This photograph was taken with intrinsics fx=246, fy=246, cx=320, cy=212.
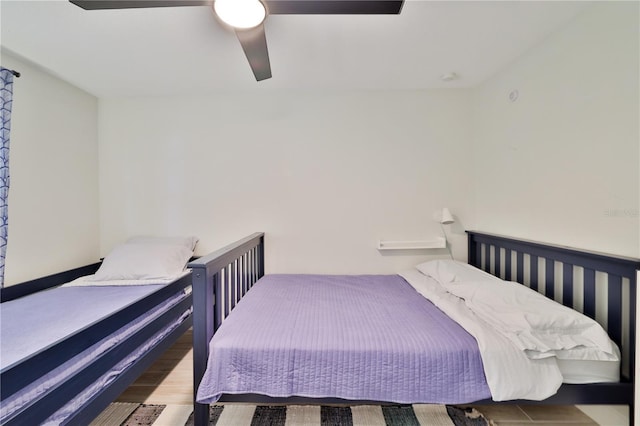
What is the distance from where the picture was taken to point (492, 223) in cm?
207

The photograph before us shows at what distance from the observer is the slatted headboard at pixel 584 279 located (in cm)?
111

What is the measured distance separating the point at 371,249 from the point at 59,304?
2208mm

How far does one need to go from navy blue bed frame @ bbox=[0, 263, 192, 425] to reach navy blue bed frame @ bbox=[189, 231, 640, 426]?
15.8 inches

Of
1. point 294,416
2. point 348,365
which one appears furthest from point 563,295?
point 294,416

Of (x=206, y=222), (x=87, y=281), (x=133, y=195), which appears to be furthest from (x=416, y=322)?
(x=133, y=195)

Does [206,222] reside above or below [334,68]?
below

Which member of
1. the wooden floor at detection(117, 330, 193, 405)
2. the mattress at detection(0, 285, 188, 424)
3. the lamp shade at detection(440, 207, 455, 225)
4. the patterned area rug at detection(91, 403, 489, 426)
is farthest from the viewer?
the lamp shade at detection(440, 207, 455, 225)

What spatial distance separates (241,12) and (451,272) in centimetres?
A: 196

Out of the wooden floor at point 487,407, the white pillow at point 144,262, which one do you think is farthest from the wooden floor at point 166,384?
the white pillow at point 144,262

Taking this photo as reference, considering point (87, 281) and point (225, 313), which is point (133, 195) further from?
point (225, 313)

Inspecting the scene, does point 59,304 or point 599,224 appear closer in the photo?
point 599,224

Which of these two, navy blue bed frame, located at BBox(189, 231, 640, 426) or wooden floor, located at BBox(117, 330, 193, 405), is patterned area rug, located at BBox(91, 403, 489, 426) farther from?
navy blue bed frame, located at BBox(189, 231, 640, 426)

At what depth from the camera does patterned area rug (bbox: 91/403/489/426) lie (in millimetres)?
1273

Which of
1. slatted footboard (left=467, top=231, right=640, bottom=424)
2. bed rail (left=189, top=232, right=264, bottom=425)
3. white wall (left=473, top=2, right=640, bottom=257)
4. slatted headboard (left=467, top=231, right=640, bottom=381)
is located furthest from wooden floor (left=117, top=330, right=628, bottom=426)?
white wall (left=473, top=2, right=640, bottom=257)
